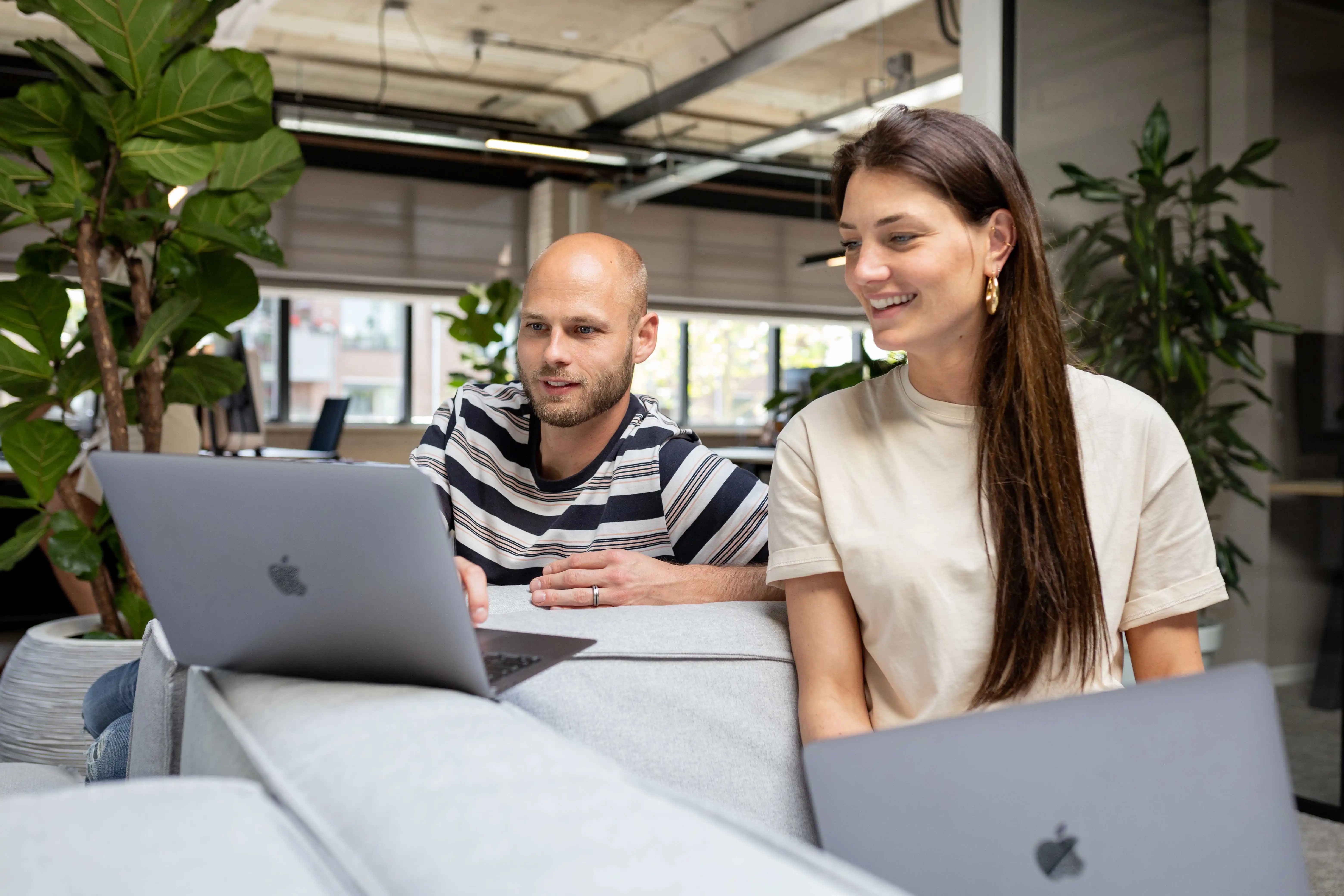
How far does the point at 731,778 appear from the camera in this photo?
3.97ft

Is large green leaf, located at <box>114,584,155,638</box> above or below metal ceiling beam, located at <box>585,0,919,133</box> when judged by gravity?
below

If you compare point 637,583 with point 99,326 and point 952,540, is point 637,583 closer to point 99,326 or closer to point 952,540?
point 952,540

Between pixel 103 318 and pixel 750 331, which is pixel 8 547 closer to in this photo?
pixel 103 318

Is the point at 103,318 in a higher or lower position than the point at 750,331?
lower

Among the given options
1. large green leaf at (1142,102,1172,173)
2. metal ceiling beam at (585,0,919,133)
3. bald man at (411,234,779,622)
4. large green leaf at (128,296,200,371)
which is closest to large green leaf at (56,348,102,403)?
large green leaf at (128,296,200,371)

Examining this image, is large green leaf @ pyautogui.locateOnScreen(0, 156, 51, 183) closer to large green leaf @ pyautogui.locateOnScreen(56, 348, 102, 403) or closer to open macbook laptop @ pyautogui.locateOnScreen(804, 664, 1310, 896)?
large green leaf @ pyautogui.locateOnScreen(56, 348, 102, 403)

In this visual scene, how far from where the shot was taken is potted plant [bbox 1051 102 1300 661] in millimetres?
3287

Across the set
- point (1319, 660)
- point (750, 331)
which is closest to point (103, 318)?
point (1319, 660)

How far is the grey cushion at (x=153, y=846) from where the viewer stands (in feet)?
1.99

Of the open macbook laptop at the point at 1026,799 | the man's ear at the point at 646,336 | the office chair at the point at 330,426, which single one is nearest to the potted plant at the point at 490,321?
the office chair at the point at 330,426

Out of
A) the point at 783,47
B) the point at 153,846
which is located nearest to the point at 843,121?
the point at 783,47

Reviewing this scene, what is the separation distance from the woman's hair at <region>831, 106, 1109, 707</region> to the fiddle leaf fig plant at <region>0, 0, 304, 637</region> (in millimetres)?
1503

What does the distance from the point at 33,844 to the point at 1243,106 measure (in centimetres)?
371

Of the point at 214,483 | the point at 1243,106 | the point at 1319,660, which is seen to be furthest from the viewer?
the point at 1243,106
